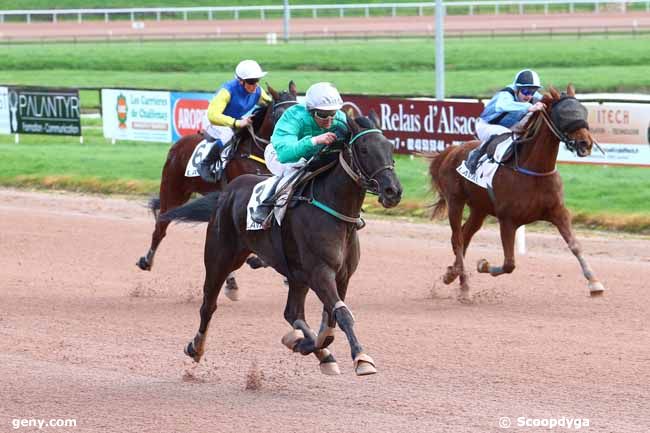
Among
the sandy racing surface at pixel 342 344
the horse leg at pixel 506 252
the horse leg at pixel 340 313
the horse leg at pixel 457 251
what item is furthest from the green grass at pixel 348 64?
the horse leg at pixel 340 313

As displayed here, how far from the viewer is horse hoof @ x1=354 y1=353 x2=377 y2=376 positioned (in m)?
7.10

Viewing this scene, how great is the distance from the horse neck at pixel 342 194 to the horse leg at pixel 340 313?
0.41 meters

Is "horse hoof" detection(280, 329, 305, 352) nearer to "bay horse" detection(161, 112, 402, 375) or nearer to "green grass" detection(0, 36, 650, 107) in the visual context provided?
"bay horse" detection(161, 112, 402, 375)

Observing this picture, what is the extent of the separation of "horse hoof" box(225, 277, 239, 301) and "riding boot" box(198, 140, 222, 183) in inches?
44.9

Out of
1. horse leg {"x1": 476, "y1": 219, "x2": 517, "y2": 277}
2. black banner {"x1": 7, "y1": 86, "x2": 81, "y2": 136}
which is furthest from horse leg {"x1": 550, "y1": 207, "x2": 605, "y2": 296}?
black banner {"x1": 7, "y1": 86, "x2": 81, "y2": 136}

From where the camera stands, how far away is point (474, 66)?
135 ft

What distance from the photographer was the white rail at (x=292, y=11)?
56406 mm

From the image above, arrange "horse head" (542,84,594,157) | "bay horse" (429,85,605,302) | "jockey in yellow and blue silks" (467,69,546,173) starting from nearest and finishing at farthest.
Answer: "horse head" (542,84,594,157) → "bay horse" (429,85,605,302) → "jockey in yellow and blue silks" (467,69,546,173)

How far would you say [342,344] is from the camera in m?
9.59

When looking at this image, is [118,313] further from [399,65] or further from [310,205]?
[399,65]

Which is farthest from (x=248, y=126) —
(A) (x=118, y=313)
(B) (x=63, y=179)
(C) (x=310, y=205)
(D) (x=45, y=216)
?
(B) (x=63, y=179)

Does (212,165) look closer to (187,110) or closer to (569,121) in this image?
(569,121)

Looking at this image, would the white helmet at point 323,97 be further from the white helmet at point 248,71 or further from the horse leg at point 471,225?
the horse leg at point 471,225

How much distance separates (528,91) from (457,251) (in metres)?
1.70
